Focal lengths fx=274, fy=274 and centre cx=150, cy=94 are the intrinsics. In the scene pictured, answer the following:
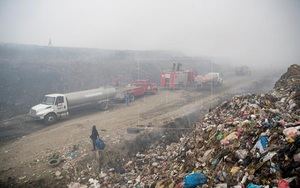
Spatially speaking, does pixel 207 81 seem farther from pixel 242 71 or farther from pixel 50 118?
pixel 50 118

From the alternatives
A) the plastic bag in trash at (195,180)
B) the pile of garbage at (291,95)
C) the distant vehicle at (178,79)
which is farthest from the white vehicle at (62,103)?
the plastic bag in trash at (195,180)

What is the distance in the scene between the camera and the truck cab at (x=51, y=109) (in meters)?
18.3

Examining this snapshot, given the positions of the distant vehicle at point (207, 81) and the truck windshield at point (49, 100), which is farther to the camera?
the distant vehicle at point (207, 81)

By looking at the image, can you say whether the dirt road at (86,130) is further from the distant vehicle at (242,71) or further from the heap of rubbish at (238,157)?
the distant vehicle at (242,71)

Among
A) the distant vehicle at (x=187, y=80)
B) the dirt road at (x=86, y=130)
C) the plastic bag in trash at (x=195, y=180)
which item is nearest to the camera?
the plastic bag in trash at (x=195, y=180)

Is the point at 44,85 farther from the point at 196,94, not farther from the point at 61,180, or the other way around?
the point at 61,180

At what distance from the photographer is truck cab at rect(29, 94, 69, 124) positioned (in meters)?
18.3

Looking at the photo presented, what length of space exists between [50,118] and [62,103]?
134 cm

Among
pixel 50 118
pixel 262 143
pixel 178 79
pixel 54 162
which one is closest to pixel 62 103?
pixel 50 118

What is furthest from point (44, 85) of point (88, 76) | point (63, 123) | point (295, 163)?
point (295, 163)

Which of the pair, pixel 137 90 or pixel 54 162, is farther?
pixel 137 90

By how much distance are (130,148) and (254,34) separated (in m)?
79.0

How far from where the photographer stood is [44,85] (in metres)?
25.9

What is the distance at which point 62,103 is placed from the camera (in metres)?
19.3
